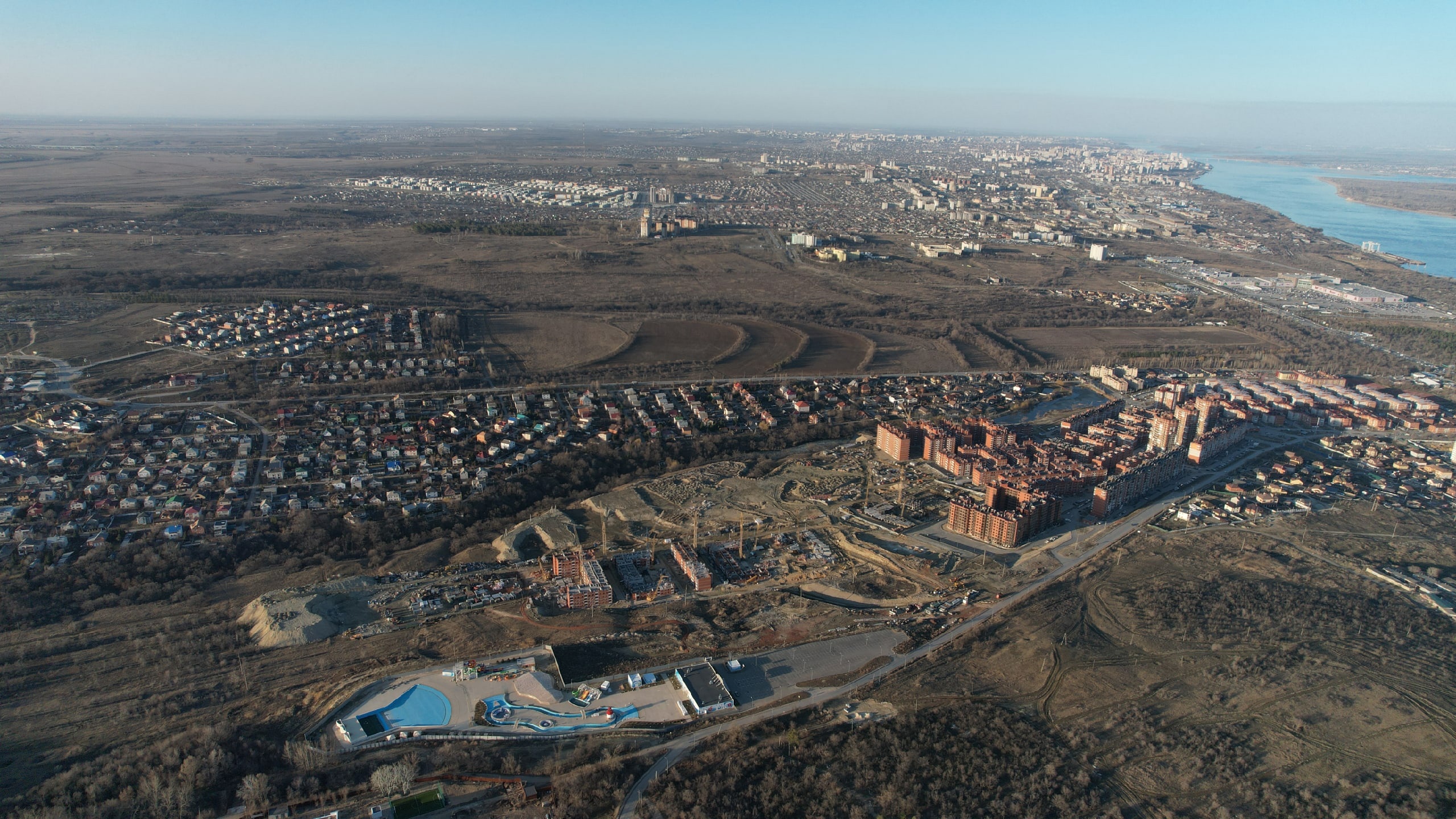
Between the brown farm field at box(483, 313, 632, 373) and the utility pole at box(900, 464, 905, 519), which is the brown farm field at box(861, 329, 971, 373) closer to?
the brown farm field at box(483, 313, 632, 373)

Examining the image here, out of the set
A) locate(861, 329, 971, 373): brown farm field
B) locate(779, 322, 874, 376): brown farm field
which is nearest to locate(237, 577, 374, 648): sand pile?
locate(779, 322, 874, 376): brown farm field

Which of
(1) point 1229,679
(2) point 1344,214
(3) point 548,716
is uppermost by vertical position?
(2) point 1344,214

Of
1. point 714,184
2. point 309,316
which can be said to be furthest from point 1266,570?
point 714,184

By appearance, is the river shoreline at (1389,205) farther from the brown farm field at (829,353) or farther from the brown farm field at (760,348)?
the brown farm field at (760,348)

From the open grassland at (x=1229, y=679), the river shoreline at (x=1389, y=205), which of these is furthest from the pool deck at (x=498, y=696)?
the river shoreline at (x=1389, y=205)

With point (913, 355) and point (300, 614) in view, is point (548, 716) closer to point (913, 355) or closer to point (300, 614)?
point (300, 614)

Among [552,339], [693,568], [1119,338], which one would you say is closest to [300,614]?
[693,568]
